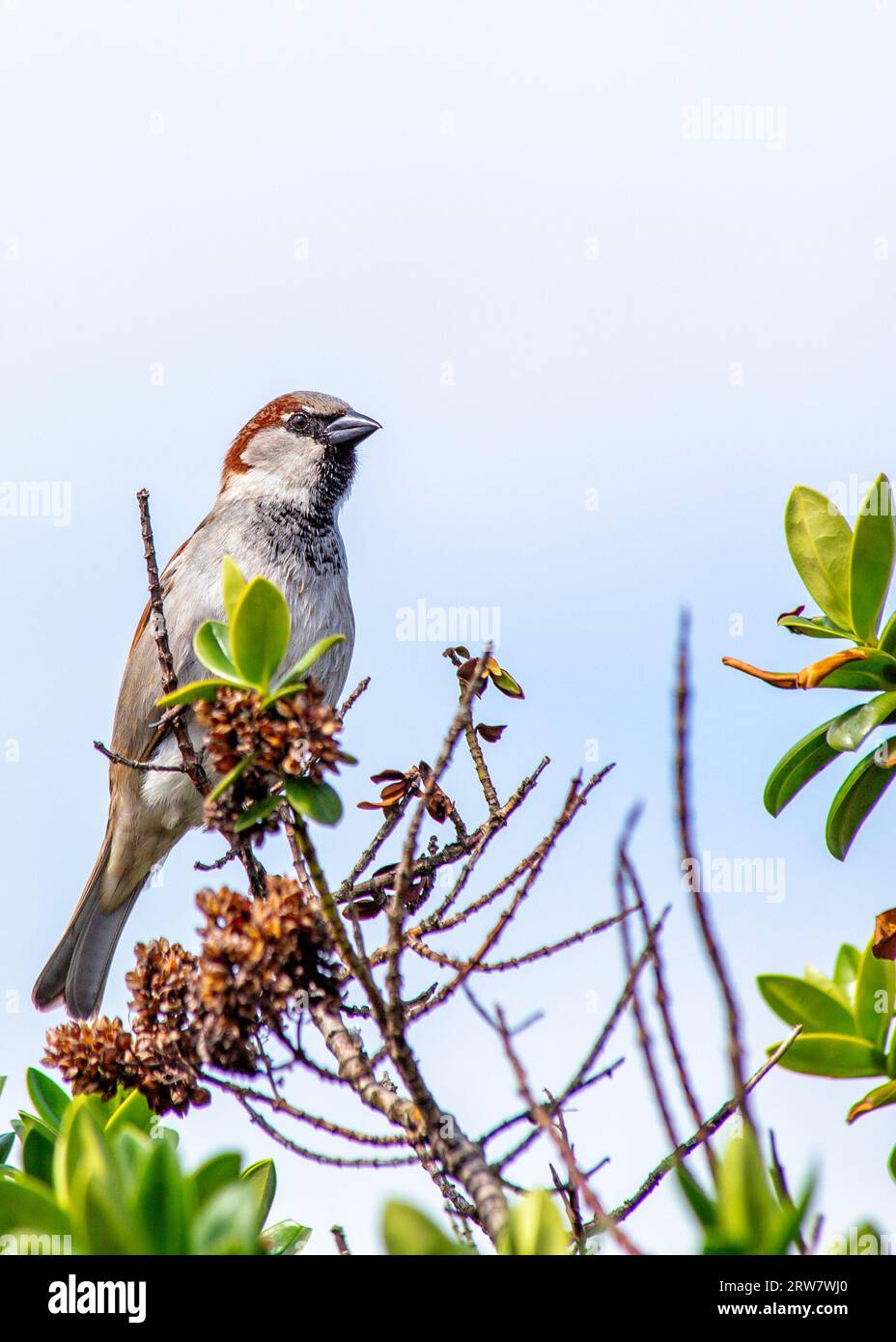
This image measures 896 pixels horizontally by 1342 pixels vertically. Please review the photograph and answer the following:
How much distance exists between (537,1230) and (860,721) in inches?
34.9

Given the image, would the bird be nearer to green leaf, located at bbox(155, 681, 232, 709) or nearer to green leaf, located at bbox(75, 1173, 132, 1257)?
green leaf, located at bbox(155, 681, 232, 709)

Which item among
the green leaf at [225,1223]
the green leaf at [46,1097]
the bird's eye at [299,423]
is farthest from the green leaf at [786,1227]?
the bird's eye at [299,423]

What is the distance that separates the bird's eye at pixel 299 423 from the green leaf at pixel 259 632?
3771 millimetres

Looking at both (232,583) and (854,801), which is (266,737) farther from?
(854,801)

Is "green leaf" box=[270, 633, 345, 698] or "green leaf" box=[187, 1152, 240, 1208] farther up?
"green leaf" box=[270, 633, 345, 698]

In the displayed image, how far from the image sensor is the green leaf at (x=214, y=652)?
138 cm

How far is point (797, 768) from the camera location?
5.76 feet

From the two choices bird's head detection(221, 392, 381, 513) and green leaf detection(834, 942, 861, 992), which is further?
bird's head detection(221, 392, 381, 513)

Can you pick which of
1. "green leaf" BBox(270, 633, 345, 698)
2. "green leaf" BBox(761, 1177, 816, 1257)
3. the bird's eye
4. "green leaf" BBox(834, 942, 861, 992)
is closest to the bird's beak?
the bird's eye

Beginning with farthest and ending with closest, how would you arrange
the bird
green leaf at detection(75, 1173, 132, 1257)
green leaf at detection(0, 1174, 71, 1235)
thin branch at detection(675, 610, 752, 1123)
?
1. the bird
2. green leaf at detection(0, 1174, 71, 1235)
3. green leaf at detection(75, 1173, 132, 1257)
4. thin branch at detection(675, 610, 752, 1123)

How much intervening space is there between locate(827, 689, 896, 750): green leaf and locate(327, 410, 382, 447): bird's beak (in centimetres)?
344

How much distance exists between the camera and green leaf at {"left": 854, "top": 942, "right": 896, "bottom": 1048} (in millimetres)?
1614

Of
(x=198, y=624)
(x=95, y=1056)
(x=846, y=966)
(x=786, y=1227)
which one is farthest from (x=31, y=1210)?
(x=198, y=624)

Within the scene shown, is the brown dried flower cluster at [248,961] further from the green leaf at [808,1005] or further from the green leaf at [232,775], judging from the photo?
the green leaf at [808,1005]
